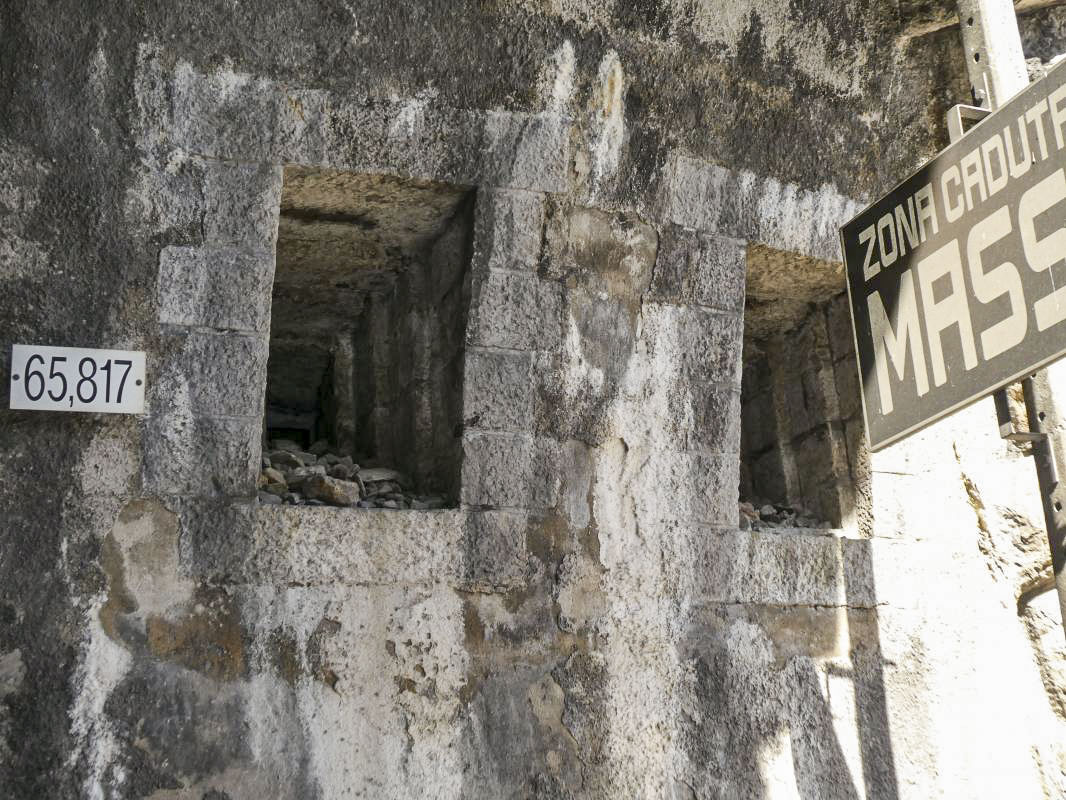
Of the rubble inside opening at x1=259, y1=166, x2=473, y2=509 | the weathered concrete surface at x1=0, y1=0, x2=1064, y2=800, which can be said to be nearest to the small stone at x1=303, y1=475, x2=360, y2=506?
the rubble inside opening at x1=259, y1=166, x2=473, y2=509

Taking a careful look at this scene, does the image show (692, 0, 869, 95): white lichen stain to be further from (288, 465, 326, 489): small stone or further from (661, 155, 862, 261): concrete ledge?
(288, 465, 326, 489): small stone

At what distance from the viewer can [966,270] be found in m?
2.12

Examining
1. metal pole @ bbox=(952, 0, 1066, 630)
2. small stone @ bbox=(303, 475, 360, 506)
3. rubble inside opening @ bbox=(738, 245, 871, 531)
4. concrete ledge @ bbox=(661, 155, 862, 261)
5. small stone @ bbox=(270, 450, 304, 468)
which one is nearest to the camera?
metal pole @ bbox=(952, 0, 1066, 630)

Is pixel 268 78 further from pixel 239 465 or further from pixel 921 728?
pixel 921 728

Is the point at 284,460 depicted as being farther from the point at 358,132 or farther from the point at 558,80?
the point at 558,80

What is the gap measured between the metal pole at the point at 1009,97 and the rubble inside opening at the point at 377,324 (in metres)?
1.35

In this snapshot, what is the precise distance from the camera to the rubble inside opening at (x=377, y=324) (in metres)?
3.01

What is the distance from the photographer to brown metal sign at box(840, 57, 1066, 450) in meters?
→ 1.93

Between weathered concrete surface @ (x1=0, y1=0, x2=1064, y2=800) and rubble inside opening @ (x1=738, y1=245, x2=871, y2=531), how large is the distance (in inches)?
3.5

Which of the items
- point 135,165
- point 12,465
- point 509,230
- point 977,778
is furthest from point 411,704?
point 977,778

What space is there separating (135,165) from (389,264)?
913mm

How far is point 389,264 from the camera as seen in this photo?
3.48 metres

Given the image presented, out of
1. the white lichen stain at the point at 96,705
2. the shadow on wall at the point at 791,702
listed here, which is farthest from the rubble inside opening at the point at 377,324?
the shadow on wall at the point at 791,702

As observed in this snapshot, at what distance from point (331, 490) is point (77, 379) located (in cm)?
70
